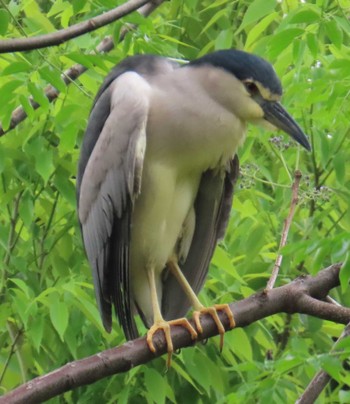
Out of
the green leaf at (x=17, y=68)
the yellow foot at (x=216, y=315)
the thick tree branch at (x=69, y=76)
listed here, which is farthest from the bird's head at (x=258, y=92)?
A: the green leaf at (x=17, y=68)

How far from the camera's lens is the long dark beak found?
3037mm

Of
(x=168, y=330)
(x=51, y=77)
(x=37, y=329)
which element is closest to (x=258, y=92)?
(x=51, y=77)

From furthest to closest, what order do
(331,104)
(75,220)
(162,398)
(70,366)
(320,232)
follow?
(320,232), (75,220), (162,398), (331,104), (70,366)

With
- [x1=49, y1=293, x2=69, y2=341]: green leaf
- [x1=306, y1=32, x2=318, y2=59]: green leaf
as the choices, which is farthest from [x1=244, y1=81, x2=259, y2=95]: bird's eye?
[x1=49, y1=293, x2=69, y2=341]: green leaf

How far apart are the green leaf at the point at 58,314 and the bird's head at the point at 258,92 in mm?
773

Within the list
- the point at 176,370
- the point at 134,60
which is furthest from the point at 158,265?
the point at 134,60

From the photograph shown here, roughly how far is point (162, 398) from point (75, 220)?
78 centimetres

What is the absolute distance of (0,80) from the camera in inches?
139

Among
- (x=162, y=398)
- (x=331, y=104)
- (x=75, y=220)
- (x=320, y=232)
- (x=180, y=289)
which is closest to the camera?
(x=331, y=104)

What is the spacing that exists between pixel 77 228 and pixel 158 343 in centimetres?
107

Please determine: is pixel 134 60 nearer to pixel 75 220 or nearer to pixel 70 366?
pixel 75 220

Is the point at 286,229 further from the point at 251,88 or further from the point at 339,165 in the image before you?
the point at 339,165

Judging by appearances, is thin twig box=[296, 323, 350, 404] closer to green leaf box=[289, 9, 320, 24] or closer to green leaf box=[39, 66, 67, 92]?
green leaf box=[289, 9, 320, 24]

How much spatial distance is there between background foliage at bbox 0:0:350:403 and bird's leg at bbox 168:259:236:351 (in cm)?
14
